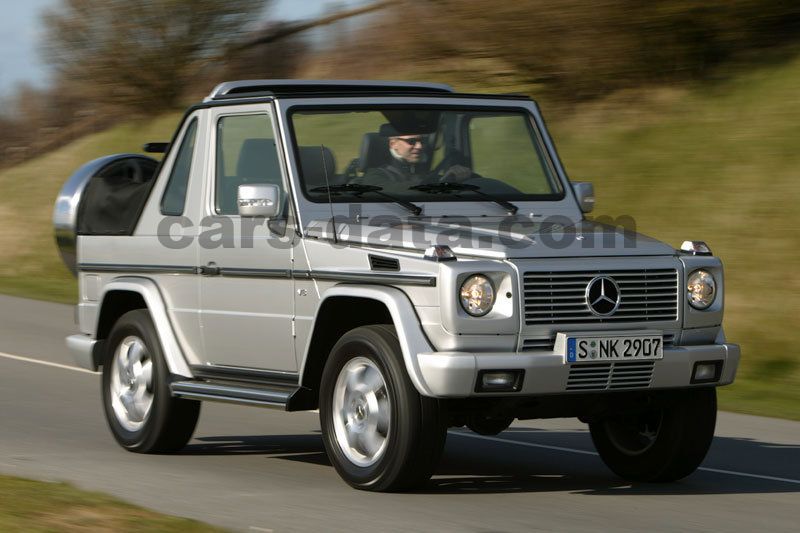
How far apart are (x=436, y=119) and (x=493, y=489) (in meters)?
2.18

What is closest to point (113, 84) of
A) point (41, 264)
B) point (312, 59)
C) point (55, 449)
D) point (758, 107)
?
point (312, 59)

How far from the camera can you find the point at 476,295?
21.8 feet

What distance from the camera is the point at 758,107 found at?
16.8 metres

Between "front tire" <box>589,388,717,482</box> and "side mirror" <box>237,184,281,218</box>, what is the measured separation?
6.76 ft

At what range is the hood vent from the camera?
6879 millimetres

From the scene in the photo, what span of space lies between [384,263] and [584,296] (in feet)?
3.14

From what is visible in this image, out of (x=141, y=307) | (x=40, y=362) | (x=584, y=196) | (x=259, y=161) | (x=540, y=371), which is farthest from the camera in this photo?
(x=40, y=362)

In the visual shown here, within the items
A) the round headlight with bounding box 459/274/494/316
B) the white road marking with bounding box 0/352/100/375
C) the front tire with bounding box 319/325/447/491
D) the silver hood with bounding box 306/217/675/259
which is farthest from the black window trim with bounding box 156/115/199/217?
the white road marking with bounding box 0/352/100/375

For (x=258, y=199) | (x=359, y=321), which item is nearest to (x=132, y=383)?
(x=258, y=199)

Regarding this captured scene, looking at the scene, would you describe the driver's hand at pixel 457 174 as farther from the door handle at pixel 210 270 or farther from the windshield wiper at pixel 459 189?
the door handle at pixel 210 270

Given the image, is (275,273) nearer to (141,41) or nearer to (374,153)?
(374,153)

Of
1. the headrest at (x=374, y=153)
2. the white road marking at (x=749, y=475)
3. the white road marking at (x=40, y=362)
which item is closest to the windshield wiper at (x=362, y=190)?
the headrest at (x=374, y=153)

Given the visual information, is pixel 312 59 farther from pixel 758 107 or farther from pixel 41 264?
pixel 758 107

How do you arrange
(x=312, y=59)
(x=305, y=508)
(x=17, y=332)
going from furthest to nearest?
(x=312, y=59), (x=17, y=332), (x=305, y=508)
